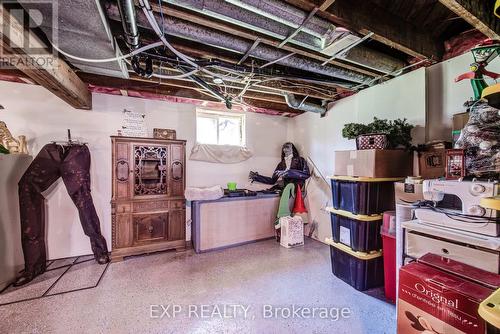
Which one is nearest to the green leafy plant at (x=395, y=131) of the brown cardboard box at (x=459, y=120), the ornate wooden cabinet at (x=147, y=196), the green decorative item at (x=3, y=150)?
the brown cardboard box at (x=459, y=120)

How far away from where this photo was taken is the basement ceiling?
58.4 inches

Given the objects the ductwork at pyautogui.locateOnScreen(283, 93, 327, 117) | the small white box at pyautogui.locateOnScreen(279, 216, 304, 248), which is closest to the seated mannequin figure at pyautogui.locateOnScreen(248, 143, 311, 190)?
the small white box at pyautogui.locateOnScreen(279, 216, 304, 248)

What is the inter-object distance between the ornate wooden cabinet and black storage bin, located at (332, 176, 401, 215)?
238 centimetres

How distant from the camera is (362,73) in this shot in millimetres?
2611

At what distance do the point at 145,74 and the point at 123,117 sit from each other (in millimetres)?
1431

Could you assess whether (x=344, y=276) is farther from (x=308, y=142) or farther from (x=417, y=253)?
(x=308, y=142)

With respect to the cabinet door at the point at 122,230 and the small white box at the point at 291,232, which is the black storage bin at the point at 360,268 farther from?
the cabinet door at the point at 122,230

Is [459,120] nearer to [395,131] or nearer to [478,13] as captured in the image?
[395,131]

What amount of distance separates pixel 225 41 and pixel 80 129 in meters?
2.61

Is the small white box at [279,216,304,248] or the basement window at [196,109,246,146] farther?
the basement window at [196,109,246,146]

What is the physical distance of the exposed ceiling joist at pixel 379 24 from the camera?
1.56 m

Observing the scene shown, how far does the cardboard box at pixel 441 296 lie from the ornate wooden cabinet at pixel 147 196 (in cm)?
290

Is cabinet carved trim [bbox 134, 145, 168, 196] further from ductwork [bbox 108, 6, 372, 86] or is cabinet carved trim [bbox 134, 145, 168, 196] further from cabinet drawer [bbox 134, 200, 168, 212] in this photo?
ductwork [bbox 108, 6, 372, 86]

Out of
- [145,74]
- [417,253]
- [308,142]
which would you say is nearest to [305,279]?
[417,253]
